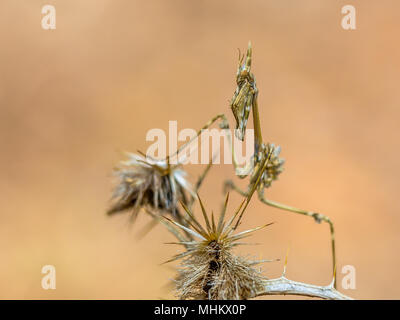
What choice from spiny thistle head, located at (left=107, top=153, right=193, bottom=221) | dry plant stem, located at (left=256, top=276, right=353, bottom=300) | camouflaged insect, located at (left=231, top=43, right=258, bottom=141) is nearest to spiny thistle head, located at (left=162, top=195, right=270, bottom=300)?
dry plant stem, located at (left=256, top=276, right=353, bottom=300)

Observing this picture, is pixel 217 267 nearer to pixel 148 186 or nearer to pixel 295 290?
pixel 295 290

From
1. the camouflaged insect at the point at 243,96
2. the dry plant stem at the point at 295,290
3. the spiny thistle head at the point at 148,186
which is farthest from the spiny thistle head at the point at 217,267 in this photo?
the spiny thistle head at the point at 148,186

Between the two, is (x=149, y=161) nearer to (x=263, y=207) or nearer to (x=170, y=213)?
(x=170, y=213)

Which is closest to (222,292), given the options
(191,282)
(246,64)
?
(191,282)

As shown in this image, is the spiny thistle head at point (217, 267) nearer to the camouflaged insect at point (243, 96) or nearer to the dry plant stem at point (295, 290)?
the dry plant stem at point (295, 290)

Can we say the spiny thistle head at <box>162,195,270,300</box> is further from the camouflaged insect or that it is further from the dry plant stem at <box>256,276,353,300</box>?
the camouflaged insect
